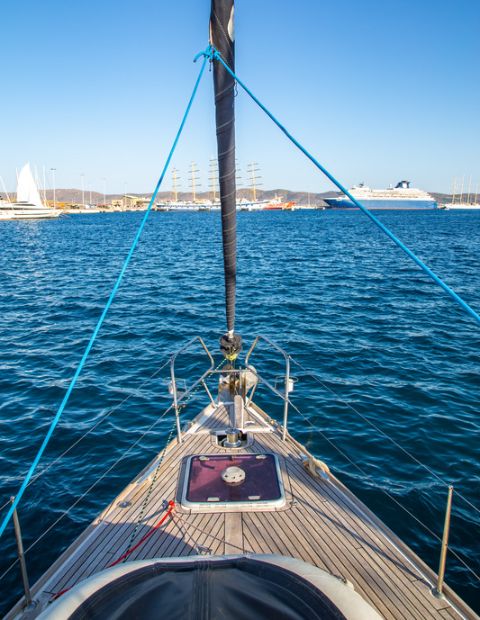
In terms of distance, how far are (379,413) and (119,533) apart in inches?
317

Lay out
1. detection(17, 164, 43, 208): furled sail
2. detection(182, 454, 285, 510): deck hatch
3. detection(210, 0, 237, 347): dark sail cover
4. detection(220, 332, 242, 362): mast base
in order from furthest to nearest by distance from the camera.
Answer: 1. detection(17, 164, 43, 208): furled sail
2. detection(220, 332, 242, 362): mast base
3. detection(182, 454, 285, 510): deck hatch
4. detection(210, 0, 237, 347): dark sail cover

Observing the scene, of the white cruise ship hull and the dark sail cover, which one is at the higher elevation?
the dark sail cover

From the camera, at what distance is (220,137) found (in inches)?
192

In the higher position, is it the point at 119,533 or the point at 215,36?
the point at 215,36

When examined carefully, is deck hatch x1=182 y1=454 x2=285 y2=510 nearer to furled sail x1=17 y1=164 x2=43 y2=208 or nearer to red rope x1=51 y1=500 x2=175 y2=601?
red rope x1=51 y1=500 x2=175 y2=601

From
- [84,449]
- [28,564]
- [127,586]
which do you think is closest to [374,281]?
[84,449]

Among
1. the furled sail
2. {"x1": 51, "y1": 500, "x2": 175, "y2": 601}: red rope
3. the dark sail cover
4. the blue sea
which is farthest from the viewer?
the furled sail

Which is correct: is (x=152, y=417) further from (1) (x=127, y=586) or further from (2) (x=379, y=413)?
(1) (x=127, y=586)

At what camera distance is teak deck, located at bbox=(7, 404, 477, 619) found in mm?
4609

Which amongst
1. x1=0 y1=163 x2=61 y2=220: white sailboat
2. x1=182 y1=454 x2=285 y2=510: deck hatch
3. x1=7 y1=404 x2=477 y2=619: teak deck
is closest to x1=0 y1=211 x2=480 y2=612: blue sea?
x1=7 y1=404 x2=477 y2=619: teak deck

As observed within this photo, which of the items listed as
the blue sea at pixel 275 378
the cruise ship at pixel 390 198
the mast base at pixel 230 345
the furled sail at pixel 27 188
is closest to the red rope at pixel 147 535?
the blue sea at pixel 275 378

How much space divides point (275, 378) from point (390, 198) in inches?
6166

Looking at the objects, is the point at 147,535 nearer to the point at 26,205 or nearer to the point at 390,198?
the point at 26,205

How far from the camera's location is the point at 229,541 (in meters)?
5.21
